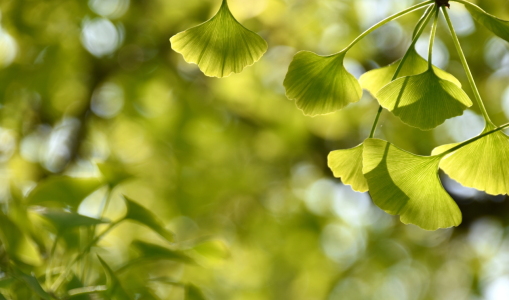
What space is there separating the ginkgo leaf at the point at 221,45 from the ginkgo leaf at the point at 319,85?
0.14 feet

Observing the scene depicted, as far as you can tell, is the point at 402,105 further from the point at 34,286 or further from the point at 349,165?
the point at 34,286

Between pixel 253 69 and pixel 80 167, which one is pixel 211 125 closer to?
pixel 253 69

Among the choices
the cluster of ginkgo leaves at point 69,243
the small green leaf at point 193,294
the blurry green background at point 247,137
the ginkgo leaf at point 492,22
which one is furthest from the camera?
the blurry green background at point 247,137

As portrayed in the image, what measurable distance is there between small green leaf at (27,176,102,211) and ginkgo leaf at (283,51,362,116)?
34 centimetres

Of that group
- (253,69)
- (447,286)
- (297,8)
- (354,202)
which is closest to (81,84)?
(253,69)

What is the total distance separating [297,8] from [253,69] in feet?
0.73

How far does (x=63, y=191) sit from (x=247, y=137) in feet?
3.31

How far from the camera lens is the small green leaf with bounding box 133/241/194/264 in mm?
512

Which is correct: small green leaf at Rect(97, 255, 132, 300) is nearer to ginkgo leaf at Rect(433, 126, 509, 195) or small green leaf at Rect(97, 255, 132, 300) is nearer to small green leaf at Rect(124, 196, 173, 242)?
small green leaf at Rect(124, 196, 173, 242)

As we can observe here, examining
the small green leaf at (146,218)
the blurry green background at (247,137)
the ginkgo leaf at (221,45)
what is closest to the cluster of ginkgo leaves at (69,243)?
the small green leaf at (146,218)

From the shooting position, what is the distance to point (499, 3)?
3.25 ft

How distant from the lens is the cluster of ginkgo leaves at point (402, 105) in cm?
33

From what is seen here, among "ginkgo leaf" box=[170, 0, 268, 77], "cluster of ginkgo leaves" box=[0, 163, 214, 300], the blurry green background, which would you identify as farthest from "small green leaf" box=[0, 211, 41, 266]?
the blurry green background

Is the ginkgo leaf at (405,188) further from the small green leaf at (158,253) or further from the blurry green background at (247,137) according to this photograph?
the blurry green background at (247,137)
